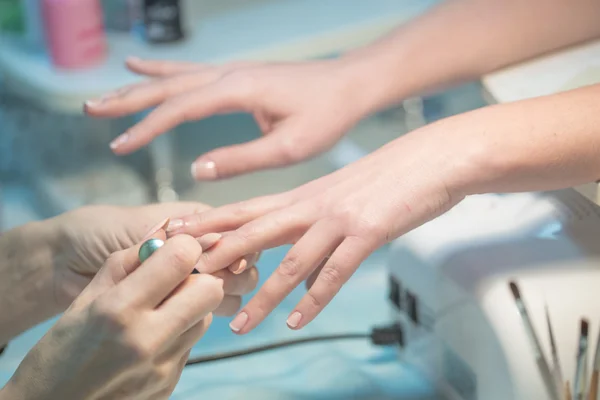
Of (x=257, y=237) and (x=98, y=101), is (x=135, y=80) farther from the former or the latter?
(x=257, y=237)

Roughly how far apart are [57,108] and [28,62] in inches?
4.9

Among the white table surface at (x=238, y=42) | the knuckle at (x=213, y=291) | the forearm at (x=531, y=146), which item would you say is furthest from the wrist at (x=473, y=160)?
the white table surface at (x=238, y=42)

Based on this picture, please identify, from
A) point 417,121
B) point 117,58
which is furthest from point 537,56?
point 117,58

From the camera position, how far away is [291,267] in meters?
0.70

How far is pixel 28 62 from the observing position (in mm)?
1229

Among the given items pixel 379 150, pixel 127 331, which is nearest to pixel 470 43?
pixel 379 150

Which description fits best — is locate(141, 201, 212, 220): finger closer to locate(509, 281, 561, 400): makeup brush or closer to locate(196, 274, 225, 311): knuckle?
locate(196, 274, 225, 311): knuckle

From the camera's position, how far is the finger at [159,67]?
993 mm

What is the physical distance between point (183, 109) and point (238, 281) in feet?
0.71

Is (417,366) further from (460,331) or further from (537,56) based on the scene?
(537,56)

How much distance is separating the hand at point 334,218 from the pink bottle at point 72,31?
0.55 metres

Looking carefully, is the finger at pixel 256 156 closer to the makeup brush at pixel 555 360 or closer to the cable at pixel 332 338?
the cable at pixel 332 338

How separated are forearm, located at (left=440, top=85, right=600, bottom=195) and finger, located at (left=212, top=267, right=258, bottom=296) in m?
0.21

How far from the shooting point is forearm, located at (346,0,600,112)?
0.92 metres
